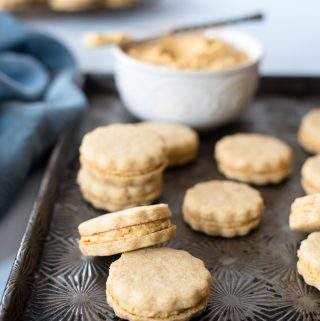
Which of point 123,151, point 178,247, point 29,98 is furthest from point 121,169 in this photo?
point 29,98

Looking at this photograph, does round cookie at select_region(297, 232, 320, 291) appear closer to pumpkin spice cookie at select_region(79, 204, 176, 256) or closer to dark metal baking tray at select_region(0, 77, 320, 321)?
dark metal baking tray at select_region(0, 77, 320, 321)

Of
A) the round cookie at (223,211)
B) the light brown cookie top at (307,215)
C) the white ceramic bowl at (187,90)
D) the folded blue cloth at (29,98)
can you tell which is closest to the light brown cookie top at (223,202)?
the round cookie at (223,211)

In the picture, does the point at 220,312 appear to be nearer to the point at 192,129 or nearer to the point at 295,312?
the point at 295,312

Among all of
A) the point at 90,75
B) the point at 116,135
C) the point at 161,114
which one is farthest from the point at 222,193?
the point at 90,75

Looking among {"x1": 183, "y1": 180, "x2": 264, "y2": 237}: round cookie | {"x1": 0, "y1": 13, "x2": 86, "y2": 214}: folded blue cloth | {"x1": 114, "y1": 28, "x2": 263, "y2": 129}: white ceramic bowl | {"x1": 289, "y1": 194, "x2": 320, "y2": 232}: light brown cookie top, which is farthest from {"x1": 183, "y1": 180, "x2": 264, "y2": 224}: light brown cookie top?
{"x1": 0, "y1": 13, "x2": 86, "y2": 214}: folded blue cloth

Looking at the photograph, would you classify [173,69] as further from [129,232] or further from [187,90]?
[129,232]
